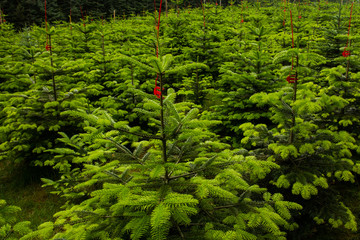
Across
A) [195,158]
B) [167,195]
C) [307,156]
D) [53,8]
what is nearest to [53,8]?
[53,8]

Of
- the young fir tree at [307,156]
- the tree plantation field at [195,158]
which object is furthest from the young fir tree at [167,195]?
the young fir tree at [307,156]

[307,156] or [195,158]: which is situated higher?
[195,158]

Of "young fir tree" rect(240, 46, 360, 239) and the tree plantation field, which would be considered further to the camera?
"young fir tree" rect(240, 46, 360, 239)

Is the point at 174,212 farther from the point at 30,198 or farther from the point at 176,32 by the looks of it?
the point at 176,32

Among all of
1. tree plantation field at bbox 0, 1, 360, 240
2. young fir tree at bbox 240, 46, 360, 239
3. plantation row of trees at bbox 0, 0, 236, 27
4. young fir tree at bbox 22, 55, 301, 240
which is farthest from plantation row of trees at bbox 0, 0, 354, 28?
young fir tree at bbox 22, 55, 301, 240

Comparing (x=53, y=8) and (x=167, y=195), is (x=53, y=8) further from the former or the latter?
(x=167, y=195)

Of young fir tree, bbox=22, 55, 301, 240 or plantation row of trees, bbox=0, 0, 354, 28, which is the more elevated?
plantation row of trees, bbox=0, 0, 354, 28

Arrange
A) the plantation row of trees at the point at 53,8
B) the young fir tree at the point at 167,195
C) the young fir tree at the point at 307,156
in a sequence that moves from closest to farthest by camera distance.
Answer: the young fir tree at the point at 167,195, the young fir tree at the point at 307,156, the plantation row of trees at the point at 53,8

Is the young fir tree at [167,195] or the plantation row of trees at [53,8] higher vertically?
the plantation row of trees at [53,8]

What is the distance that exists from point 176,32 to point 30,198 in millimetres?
10015

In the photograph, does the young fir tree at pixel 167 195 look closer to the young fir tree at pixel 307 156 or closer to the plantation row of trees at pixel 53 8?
the young fir tree at pixel 307 156

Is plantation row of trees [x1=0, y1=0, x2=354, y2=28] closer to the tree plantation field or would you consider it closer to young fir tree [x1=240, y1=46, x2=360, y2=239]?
the tree plantation field

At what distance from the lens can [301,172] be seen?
3631 millimetres

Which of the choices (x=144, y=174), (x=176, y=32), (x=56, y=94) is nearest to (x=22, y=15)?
(x=176, y=32)
